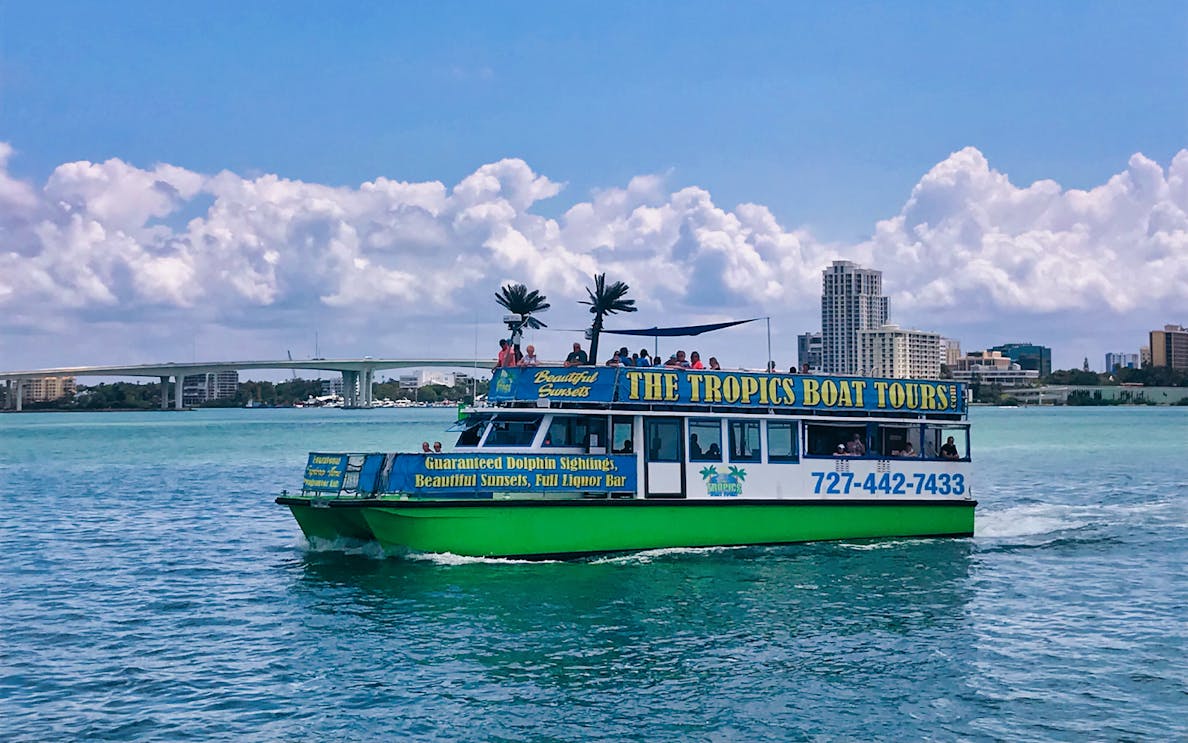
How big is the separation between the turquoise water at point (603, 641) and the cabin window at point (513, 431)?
262 cm

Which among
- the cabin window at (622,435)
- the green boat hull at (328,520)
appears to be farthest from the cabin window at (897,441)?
the green boat hull at (328,520)

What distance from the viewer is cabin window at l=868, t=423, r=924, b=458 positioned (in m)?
26.9

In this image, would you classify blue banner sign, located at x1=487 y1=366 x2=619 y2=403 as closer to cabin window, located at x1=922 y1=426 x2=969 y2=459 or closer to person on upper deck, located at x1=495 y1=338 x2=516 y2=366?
person on upper deck, located at x1=495 y1=338 x2=516 y2=366

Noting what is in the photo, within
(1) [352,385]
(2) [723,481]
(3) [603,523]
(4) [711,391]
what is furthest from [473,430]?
(1) [352,385]

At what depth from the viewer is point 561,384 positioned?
79.0 ft

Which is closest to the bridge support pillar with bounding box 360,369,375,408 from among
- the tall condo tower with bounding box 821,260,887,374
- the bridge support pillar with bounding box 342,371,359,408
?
the bridge support pillar with bounding box 342,371,359,408

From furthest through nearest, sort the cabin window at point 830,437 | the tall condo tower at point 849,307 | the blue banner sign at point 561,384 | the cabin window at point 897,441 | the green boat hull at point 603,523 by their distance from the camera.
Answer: the tall condo tower at point 849,307 < the cabin window at point 897,441 < the cabin window at point 830,437 < the blue banner sign at point 561,384 < the green boat hull at point 603,523

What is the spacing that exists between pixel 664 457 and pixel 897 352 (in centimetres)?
Result: 6939

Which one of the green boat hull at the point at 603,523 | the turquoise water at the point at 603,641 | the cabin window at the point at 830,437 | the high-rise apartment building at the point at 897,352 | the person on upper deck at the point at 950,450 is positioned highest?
the high-rise apartment building at the point at 897,352

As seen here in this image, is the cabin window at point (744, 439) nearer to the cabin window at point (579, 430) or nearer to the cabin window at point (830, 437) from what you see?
the cabin window at point (830, 437)

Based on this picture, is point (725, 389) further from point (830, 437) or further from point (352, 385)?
point (352, 385)

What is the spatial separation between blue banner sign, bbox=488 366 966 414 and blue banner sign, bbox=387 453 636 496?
1.38 meters

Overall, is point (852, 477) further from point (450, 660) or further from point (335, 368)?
point (335, 368)

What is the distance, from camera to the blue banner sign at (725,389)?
78.9 ft
